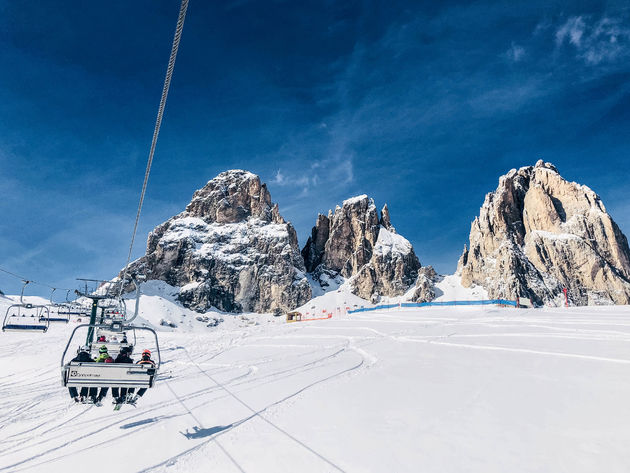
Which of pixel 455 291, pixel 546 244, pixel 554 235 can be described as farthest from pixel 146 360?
pixel 554 235

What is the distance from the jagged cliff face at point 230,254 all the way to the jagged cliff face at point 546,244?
228 feet

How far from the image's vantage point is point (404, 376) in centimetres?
1375

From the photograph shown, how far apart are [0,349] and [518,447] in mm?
40533

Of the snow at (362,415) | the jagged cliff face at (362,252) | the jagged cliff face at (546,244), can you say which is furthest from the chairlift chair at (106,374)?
the jagged cliff face at (362,252)

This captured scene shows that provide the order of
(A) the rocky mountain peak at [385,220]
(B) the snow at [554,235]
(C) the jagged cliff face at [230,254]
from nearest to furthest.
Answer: (B) the snow at [554,235] < (C) the jagged cliff face at [230,254] < (A) the rocky mountain peak at [385,220]

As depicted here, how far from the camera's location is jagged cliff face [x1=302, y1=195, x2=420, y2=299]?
5699 inches

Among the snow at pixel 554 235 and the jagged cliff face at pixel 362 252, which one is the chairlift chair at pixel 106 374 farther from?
the snow at pixel 554 235

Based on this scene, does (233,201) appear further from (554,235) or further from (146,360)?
(146,360)

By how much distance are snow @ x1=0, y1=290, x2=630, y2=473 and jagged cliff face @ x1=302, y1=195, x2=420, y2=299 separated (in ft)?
412

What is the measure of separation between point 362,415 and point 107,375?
22.0ft

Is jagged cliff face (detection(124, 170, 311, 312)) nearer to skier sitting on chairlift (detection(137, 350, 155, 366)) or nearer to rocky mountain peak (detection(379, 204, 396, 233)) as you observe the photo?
rocky mountain peak (detection(379, 204, 396, 233))

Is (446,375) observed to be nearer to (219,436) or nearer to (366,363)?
(366,363)

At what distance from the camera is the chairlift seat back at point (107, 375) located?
30.2 ft

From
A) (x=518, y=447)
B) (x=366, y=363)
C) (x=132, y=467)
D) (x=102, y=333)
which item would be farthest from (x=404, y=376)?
(x=102, y=333)
